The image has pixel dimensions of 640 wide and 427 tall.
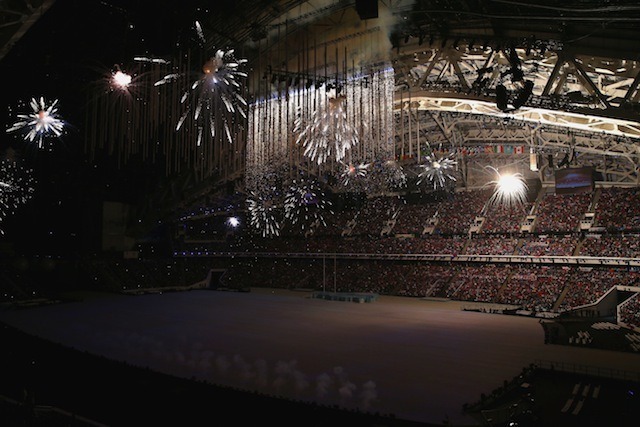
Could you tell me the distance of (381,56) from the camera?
21688 millimetres

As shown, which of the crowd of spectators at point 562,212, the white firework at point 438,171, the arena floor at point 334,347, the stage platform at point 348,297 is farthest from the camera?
the white firework at point 438,171

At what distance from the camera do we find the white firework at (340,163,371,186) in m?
38.7

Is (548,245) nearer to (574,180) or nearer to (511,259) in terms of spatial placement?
(511,259)

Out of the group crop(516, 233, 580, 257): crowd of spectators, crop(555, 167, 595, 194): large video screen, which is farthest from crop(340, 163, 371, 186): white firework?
crop(555, 167, 595, 194): large video screen

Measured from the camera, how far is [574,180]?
38344 mm

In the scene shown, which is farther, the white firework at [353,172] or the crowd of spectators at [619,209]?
the white firework at [353,172]

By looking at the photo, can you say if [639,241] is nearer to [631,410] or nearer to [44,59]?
[631,410]

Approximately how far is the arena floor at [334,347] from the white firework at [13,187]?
11.0 m

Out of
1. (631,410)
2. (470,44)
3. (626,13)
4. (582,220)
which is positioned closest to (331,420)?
(631,410)

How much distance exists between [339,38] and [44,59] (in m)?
13.6

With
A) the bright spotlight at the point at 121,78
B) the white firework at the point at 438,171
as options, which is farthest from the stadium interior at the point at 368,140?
the bright spotlight at the point at 121,78

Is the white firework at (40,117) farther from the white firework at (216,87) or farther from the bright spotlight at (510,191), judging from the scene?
the bright spotlight at (510,191)

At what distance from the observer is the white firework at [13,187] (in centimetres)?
3497

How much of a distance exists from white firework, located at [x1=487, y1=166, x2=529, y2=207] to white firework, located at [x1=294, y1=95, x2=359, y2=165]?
845 inches
